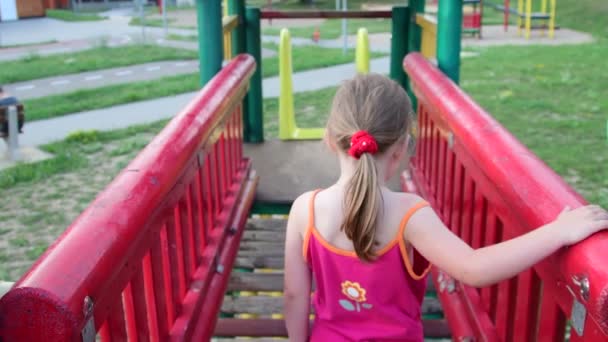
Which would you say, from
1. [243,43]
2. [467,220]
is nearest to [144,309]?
[467,220]

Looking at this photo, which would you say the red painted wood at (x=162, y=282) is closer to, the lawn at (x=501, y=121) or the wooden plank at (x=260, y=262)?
the wooden plank at (x=260, y=262)

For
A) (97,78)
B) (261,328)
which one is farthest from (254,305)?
(97,78)

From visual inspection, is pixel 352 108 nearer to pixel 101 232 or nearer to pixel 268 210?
pixel 101 232

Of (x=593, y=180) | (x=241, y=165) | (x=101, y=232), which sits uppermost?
(x=101, y=232)

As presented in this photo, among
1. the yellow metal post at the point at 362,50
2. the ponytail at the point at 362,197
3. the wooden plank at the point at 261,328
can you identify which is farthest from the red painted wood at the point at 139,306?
the yellow metal post at the point at 362,50

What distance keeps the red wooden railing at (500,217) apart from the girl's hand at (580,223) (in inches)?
0.7

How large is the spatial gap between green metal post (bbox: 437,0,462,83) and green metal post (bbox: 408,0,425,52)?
148 cm

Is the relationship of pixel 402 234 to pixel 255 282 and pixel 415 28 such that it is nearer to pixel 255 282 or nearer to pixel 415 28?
pixel 255 282

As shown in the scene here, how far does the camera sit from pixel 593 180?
22.5 ft

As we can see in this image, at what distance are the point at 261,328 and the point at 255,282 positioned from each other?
56 centimetres

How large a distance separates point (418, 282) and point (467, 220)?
0.93 m

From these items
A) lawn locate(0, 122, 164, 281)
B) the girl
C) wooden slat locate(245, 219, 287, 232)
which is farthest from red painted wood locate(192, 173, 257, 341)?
lawn locate(0, 122, 164, 281)

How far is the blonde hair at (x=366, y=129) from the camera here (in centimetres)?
171

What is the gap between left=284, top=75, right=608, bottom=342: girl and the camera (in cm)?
171
